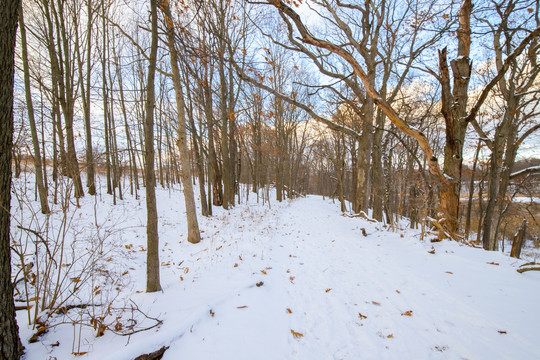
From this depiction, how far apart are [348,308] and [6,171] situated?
12.6 ft

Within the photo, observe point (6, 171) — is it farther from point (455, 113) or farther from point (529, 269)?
point (455, 113)

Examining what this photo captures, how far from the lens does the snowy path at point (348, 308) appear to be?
2.03 m

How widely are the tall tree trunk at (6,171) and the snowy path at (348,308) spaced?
0.63 meters

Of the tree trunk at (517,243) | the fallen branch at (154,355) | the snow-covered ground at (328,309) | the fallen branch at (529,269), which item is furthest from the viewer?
the tree trunk at (517,243)

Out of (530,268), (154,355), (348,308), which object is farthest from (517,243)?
(154,355)

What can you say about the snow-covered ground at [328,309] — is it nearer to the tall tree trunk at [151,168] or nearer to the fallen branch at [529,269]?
the fallen branch at [529,269]

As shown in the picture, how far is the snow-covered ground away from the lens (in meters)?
2.01

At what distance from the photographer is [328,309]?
2.85 m

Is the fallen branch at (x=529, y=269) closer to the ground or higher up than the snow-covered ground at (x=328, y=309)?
higher up

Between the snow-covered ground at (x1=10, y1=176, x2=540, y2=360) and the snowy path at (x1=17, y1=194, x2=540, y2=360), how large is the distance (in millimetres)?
12

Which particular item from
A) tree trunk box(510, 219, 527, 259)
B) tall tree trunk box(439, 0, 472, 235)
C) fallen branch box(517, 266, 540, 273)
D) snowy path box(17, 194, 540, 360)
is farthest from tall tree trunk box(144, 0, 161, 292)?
tree trunk box(510, 219, 527, 259)

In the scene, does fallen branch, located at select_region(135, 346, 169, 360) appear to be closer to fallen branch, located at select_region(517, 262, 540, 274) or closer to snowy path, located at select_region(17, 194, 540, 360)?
snowy path, located at select_region(17, 194, 540, 360)

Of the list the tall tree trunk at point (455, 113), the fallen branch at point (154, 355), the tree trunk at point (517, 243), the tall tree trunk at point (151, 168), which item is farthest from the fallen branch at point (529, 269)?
the tall tree trunk at point (151, 168)

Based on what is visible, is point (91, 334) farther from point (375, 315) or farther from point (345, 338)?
point (375, 315)
